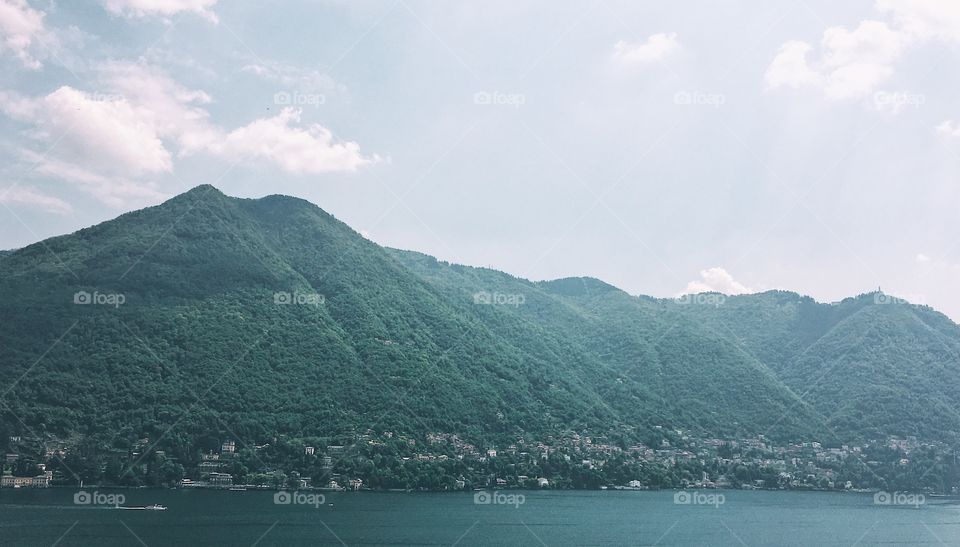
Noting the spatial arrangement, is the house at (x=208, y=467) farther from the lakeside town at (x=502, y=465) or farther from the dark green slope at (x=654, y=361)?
the dark green slope at (x=654, y=361)

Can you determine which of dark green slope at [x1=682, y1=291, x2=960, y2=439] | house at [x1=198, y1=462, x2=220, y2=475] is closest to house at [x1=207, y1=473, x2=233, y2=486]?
house at [x1=198, y1=462, x2=220, y2=475]

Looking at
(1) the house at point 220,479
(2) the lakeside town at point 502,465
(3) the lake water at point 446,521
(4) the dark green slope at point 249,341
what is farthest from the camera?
(4) the dark green slope at point 249,341

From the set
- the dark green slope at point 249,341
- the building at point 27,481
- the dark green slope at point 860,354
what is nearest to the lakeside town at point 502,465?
the building at point 27,481

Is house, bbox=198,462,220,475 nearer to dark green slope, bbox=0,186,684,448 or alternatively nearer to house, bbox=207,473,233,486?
house, bbox=207,473,233,486

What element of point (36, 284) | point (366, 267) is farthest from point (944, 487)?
point (36, 284)

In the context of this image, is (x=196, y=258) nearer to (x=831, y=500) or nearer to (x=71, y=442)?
(x=71, y=442)

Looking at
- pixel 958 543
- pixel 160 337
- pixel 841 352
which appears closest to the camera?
pixel 958 543
